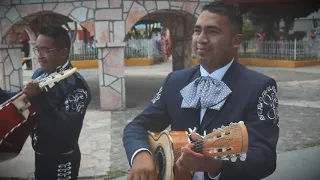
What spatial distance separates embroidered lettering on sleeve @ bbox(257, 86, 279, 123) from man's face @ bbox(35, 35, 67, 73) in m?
1.41

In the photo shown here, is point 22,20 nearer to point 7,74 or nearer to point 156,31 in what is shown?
point 7,74

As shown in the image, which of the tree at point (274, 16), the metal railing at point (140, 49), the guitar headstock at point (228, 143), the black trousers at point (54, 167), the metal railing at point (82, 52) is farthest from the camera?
the metal railing at point (140, 49)

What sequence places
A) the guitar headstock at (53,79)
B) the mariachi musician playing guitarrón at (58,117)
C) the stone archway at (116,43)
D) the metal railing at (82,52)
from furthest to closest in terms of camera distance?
1. the metal railing at (82,52)
2. the stone archway at (116,43)
3. the mariachi musician playing guitarrón at (58,117)
4. the guitar headstock at (53,79)

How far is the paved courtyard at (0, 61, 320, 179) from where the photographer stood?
192 inches

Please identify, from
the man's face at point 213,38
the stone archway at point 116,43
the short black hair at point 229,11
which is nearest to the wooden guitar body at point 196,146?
the man's face at point 213,38

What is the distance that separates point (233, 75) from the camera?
1.80 meters

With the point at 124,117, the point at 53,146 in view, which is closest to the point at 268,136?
the point at 53,146

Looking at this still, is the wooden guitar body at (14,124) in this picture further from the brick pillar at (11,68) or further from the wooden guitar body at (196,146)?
the brick pillar at (11,68)

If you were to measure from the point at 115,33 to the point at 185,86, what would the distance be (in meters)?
6.20

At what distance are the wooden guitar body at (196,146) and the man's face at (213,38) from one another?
33 cm

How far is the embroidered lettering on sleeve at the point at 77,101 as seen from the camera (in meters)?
2.46

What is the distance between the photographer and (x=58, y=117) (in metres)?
2.40

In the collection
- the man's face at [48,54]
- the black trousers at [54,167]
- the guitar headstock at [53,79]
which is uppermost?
the man's face at [48,54]

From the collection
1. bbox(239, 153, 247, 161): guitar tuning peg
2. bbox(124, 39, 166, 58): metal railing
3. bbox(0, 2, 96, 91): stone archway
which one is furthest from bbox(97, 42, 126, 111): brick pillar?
bbox(124, 39, 166, 58): metal railing
